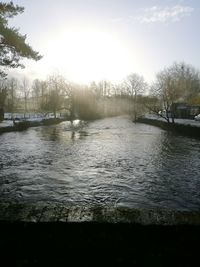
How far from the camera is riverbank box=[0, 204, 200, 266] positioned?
15.4ft

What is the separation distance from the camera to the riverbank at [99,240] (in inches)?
185

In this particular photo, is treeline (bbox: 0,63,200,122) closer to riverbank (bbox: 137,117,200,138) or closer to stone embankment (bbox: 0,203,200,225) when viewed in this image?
riverbank (bbox: 137,117,200,138)

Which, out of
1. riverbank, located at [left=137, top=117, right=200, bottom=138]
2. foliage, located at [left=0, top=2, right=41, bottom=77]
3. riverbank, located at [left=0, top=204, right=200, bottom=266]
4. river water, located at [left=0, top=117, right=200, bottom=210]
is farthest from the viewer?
riverbank, located at [left=137, top=117, right=200, bottom=138]

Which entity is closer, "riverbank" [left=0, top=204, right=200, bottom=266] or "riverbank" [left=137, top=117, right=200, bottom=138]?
"riverbank" [left=0, top=204, right=200, bottom=266]

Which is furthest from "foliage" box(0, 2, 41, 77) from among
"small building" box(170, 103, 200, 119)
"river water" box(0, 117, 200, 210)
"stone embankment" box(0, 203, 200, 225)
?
"small building" box(170, 103, 200, 119)

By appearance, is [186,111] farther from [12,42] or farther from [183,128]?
[12,42]

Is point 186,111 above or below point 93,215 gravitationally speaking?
above

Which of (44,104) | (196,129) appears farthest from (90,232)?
(44,104)

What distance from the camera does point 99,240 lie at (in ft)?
16.1

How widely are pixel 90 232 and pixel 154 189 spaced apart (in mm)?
6501

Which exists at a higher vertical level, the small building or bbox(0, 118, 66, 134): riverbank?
the small building

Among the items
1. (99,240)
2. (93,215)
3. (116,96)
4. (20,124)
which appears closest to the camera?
(99,240)

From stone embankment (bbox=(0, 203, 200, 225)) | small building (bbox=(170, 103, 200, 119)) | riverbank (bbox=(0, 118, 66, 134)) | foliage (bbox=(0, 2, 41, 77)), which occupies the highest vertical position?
foliage (bbox=(0, 2, 41, 77))

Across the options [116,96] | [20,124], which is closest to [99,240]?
[20,124]
